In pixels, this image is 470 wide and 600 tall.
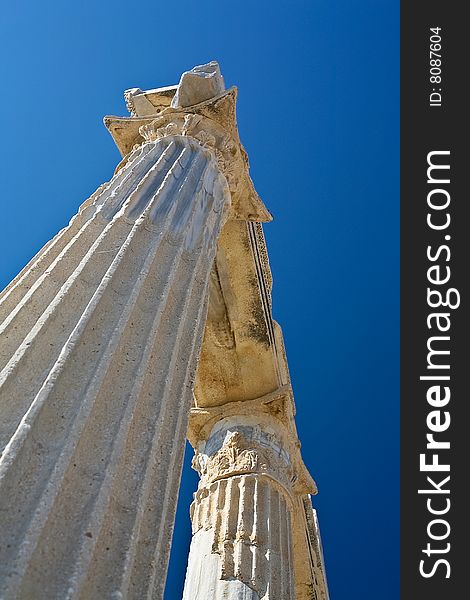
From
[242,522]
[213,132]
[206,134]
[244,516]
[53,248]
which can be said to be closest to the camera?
[53,248]

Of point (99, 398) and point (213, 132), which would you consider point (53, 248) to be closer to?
point (99, 398)

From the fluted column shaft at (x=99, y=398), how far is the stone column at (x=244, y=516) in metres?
4.08

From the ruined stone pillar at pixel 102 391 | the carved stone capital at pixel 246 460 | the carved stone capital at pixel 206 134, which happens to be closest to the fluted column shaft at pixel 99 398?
the ruined stone pillar at pixel 102 391

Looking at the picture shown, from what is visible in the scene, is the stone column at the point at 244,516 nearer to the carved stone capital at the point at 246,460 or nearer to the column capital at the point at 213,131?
the carved stone capital at the point at 246,460

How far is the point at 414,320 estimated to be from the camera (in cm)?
800

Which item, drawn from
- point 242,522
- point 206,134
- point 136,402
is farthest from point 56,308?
point 206,134

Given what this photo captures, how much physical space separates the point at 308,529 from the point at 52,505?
9.91 metres

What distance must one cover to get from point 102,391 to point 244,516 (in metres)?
5.54

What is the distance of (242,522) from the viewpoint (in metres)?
8.53

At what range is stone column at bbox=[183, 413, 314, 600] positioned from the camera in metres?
7.84

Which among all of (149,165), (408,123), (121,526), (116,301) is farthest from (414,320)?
(121,526)

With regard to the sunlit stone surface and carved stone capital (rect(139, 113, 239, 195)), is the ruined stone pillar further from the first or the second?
carved stone capital (rect(139, 113, 239, 195))

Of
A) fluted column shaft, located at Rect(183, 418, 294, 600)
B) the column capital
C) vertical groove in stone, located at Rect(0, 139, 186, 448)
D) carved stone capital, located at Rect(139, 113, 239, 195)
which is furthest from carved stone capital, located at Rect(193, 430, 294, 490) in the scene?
vertical groove in stone, located at Rect(0, 139, 186, 448)

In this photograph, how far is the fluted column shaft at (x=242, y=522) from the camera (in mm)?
7824
